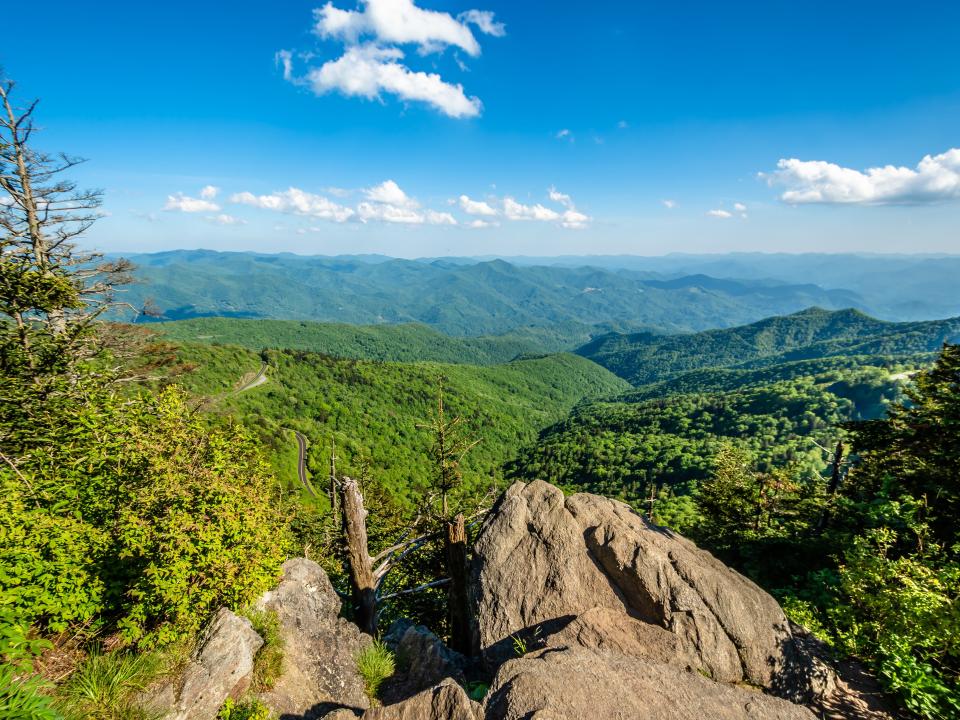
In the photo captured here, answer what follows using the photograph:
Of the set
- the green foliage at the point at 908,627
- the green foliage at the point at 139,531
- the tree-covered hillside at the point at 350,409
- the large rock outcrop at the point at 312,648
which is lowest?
the tree-covered hillside at the point at 350,409

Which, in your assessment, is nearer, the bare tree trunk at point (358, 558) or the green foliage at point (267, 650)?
the green foliage at point (267, 650)

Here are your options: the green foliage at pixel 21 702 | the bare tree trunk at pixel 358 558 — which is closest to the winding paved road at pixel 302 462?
the bare tree trunk at pixel 358 558

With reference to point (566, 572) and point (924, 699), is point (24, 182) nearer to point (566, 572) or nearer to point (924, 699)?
point (566, 572)

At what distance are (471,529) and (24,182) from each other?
27151 millimetres

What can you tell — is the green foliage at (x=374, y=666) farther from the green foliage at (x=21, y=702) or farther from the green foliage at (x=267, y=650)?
the green foliage at (x=21, y=702)

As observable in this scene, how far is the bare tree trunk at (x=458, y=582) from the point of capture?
1364 centimetres

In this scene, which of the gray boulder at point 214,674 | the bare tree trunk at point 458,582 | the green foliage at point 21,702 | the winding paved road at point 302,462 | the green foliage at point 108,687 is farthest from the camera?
the winding paved road at point 302,462

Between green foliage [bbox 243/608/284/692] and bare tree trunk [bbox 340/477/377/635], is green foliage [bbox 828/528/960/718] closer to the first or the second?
bare tree trunk [bbox 340/477/377/635]

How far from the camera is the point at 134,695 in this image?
7605 mm

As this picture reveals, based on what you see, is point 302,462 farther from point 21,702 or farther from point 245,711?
point 21,702

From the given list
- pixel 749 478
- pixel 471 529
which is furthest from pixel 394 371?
pixel 471 529

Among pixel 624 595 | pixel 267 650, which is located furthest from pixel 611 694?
pixel 267 650

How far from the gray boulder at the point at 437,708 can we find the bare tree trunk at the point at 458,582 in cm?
594

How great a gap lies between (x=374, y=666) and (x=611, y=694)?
22.7 feet
